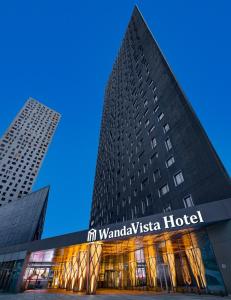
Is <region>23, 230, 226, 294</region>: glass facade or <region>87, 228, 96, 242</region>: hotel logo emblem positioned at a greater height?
<region>87, 228, 96, 242</region>: hotel logo emblem

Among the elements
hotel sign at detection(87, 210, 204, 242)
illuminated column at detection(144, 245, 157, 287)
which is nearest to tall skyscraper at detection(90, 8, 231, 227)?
hotel sign at detection(87, 210, 204, 242)

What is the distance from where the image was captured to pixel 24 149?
101750 millimetres

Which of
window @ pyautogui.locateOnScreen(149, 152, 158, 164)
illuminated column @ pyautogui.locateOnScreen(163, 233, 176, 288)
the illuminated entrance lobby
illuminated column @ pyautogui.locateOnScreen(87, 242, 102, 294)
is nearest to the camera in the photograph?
the illuminated entrance lobby

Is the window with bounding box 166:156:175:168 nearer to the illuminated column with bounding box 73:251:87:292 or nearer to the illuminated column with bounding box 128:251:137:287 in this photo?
the illuminated column with bounding box 128:251:137:287

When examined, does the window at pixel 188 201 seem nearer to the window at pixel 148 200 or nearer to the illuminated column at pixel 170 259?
the illuminated column at pixel 170 259

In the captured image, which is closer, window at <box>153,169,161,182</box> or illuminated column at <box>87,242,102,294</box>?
illuminated column at <box>87,242,102,294</box>

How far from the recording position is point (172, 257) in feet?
65.6

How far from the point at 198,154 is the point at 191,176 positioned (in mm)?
2542

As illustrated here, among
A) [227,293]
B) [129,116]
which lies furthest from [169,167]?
[129,116]

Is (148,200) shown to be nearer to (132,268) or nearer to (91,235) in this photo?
(132,268)

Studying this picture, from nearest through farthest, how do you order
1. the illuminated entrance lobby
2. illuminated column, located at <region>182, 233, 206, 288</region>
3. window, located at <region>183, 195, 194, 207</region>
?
1. the illuminated entrance lobby
2. illuminated column, located at <region>182, 233, 206, 288</region>
3. window, located at <region>183, 195, 194, 207</region>

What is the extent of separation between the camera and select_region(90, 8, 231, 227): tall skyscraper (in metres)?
19.0

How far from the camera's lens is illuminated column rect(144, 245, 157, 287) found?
20.5 m

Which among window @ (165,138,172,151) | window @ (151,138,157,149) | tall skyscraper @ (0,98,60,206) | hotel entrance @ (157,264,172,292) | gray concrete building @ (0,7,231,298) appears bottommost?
hotel entrance @ (157,264,172,292)
